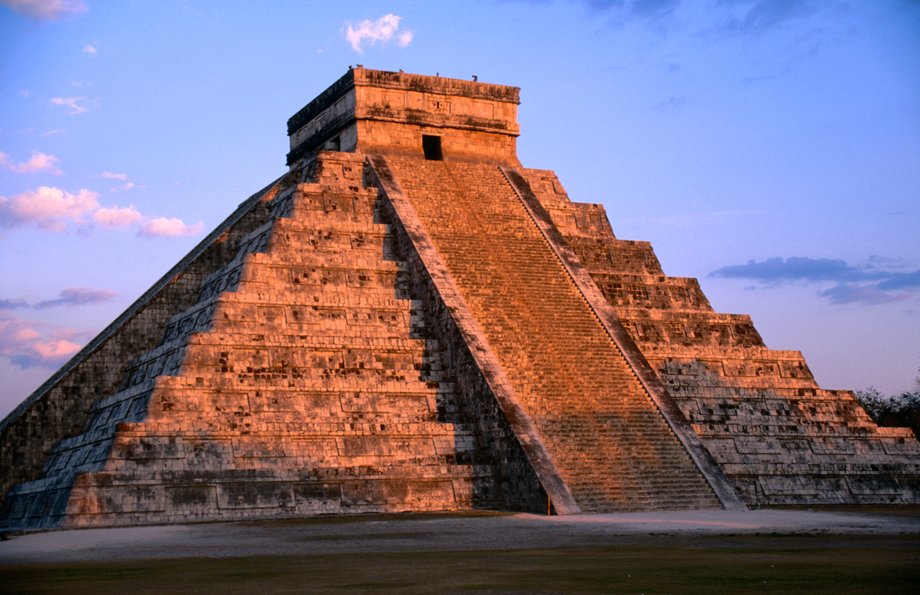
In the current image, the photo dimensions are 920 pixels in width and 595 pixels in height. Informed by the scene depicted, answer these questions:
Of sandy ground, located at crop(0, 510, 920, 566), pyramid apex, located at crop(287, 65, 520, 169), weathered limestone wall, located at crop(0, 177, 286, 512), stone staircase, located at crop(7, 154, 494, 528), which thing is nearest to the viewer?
sandy ground, located at crop(0, 510, 920, 566)

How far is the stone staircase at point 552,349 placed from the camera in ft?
94.6

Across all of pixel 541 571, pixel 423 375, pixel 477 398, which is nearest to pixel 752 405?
pixel 477 398

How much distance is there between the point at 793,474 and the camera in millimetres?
33469

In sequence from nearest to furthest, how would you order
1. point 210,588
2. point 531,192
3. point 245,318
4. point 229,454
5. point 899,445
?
point 210,588
point 229,454
point 245,318
point 899,445
point 531,192

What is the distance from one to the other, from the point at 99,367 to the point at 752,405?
56.5ft

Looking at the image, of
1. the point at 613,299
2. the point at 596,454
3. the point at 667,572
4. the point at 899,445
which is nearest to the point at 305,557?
the point at 667,572

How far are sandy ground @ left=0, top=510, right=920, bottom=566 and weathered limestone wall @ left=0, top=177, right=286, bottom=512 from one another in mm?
8594

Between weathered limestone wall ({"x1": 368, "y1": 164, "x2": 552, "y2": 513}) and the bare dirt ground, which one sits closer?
the bare dirt ground

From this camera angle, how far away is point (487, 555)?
18297 mm

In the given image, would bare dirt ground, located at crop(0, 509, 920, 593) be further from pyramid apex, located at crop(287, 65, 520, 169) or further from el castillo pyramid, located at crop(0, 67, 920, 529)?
pyramid apex, located at crop(287, 65, 520, 169)

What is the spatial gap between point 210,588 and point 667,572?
17.3 ft

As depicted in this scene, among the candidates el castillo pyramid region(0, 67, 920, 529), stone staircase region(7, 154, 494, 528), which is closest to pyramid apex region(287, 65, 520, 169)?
el castillo pyramid region(0, 67, 920, 529)

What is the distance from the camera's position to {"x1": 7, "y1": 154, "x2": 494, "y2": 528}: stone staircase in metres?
27.2

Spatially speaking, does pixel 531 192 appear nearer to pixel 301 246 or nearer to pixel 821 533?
pixel 301 246
